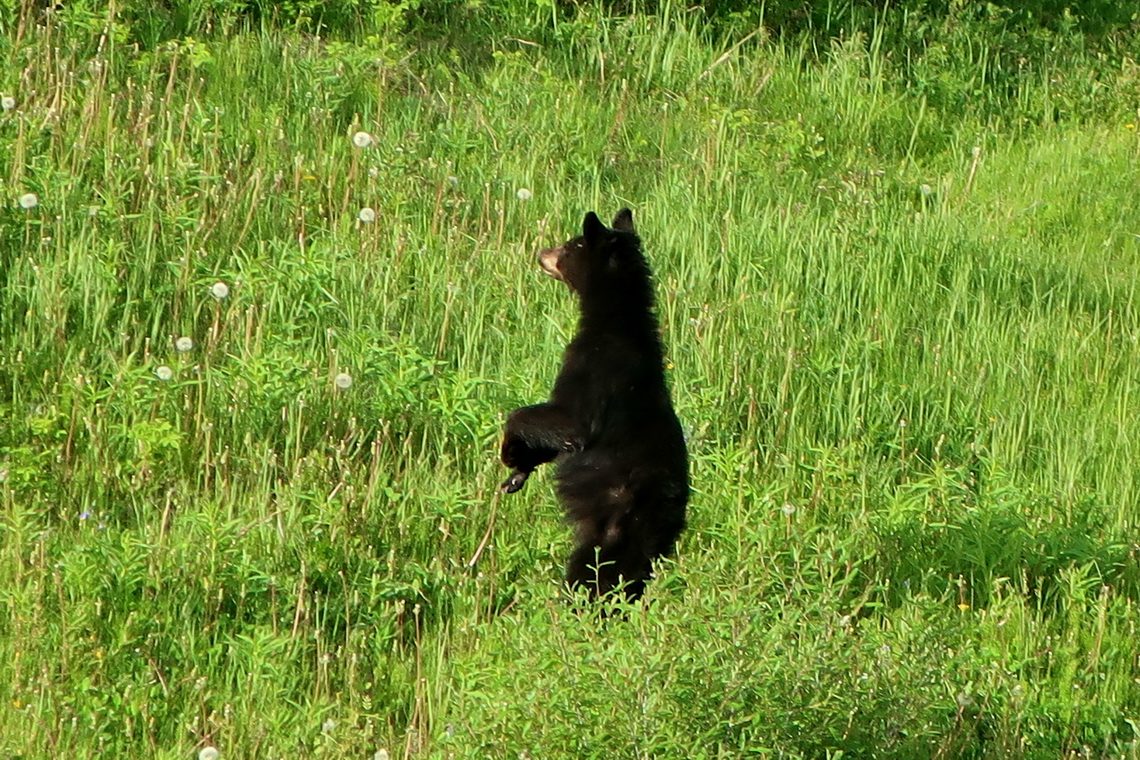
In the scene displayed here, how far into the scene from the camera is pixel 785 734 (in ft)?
12.9

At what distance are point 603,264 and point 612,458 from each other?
78 cm

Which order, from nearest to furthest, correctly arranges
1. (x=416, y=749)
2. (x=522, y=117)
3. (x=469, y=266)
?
(x=416, y=749), (x=469, y=266), (x=522, y=117)

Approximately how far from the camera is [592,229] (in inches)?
210

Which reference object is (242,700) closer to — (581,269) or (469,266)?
(581,269)

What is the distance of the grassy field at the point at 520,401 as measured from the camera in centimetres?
428

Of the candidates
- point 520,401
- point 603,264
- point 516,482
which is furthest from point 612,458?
point 520,401

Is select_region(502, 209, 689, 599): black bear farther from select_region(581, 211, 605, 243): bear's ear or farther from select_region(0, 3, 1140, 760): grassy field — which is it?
select_region(581, 211, 605, 243): bear's ear

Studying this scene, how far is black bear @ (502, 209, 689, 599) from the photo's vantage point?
16.1 feet

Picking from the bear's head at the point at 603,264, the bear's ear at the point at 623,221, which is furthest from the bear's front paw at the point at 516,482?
the bear's ear at the point at 623,221

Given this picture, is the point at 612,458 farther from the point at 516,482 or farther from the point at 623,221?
the point at 623,221

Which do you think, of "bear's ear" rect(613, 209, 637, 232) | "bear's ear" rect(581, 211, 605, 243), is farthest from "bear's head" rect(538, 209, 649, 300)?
"bear's ear" rect(613, 209, 637, 232)

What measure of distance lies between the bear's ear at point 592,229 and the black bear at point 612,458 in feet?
1.41

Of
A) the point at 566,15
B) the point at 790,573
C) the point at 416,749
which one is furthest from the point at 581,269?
the point at 566,15

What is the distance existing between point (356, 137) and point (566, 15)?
2846 mm
